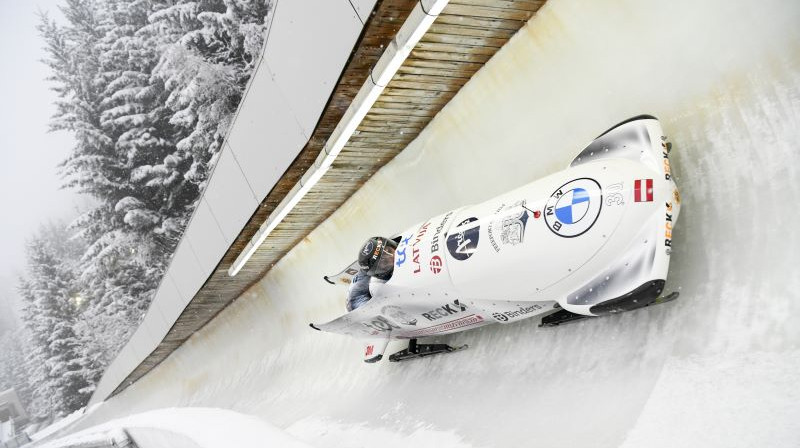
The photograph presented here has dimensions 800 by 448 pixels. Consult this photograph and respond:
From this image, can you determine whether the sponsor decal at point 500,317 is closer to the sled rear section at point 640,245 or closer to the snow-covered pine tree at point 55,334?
the sled rear section at point 640,245

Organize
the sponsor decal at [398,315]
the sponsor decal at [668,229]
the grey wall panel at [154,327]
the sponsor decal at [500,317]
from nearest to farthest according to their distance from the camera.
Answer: the sponsor decal at [668,229] < the sponsor decal at [500,317] < the sponsor decal at [398,315] < the grey wall panel at [154,327]

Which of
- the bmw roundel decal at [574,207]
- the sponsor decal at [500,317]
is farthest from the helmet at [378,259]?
the bmw roundel decal at [574,207]

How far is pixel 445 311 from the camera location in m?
4.05

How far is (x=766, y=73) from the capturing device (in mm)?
2834

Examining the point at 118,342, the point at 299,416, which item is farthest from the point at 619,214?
the point at 118,342

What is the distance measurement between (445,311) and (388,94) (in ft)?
5.81

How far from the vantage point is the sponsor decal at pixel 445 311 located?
3893 millimetres

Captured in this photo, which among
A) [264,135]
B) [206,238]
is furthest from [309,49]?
[206,238]

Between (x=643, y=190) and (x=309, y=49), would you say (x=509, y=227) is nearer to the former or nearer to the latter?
(x=643, y=190)

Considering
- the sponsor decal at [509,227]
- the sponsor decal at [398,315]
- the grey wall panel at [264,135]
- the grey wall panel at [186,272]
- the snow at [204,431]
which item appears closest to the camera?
the sponsor decal at [509,227]

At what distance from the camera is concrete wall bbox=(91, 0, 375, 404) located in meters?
4.13

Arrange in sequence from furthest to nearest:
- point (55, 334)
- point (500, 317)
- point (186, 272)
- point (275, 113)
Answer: point (55, 334) → point (186, 272) → point (275, 113) → point (500, 317)

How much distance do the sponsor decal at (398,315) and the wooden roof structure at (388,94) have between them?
159 centimetres

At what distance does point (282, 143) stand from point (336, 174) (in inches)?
31.9
